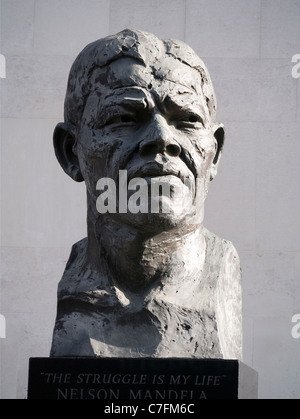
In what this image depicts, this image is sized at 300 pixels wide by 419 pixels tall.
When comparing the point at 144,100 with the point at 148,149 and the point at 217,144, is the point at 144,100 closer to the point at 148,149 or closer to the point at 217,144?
the point at 148,149

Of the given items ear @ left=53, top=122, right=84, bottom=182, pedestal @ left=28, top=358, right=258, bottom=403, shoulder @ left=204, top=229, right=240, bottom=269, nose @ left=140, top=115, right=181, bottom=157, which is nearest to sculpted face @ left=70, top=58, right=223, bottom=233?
nose @ left=140, top=115, right=181, bottom=157

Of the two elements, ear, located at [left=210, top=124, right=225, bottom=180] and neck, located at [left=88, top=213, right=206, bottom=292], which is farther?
ear, located at [left=210, top=124, right=225, bottom=180]

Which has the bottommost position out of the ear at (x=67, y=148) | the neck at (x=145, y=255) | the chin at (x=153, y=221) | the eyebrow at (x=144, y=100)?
the neck at (x=145, y=255)

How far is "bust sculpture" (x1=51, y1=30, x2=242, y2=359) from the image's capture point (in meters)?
4.89

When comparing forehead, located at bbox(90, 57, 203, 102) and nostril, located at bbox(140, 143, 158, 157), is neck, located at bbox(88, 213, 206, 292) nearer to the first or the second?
nostril, located at bbox(140, 143, 158, 157)

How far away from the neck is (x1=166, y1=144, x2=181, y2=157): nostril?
0.31 metres

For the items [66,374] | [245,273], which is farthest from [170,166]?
[245,273]

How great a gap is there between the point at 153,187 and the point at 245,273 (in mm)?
2633

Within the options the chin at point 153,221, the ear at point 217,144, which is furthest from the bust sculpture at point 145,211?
the ear at point 217,144

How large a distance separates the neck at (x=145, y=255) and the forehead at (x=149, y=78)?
56 centimetres

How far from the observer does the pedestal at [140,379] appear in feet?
15.5

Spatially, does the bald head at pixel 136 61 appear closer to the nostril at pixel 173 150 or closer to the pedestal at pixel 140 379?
the nostril at pixel 173 150

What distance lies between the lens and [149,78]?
4980 mm

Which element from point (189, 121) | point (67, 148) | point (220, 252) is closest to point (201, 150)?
point (189, 121)
